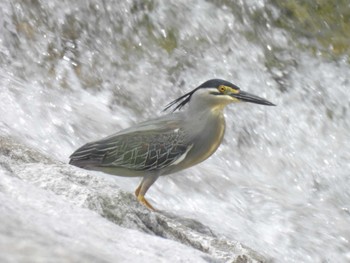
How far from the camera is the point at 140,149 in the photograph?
6535 millimetres

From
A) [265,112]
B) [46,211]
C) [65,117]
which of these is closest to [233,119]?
[265,112]

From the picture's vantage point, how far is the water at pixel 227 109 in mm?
8500

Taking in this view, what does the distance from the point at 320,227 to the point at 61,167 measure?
5395 mm

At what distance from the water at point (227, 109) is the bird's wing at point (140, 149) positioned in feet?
3.49

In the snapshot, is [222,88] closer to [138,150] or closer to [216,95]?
[216,95]

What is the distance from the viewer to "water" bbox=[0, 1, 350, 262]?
8.50 m

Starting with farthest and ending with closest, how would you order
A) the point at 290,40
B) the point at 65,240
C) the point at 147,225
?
1. the point at 290,40
2. the point at 147,225
3. the point at 65,240

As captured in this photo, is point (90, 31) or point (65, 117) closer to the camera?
point (65, 117)

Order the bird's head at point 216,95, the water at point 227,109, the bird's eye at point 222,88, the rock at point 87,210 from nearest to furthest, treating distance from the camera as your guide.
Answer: the rock at point 87,210
the bird's head at point 216,95
the bird's eye at point 222,88
the water at point 227,109

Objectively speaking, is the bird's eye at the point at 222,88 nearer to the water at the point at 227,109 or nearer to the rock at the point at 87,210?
the water at the point at 227,109

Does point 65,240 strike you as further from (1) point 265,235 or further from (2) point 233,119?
(2) point 233,119

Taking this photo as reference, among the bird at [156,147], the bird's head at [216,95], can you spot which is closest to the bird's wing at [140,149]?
the bird at [156,147]

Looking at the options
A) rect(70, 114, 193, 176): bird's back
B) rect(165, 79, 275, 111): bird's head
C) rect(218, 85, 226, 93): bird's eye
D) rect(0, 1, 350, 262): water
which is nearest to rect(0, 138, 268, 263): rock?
rect(70, 114, 193, 176): bird's back

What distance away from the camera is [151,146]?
6.64 metres
